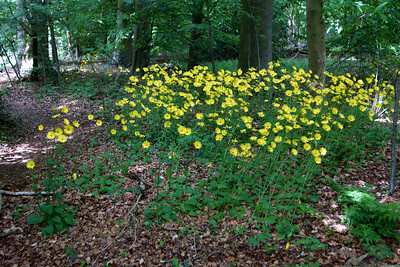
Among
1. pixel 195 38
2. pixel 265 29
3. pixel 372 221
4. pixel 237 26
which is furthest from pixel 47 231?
pixel 237 26

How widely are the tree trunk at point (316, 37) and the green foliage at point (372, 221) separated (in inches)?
117

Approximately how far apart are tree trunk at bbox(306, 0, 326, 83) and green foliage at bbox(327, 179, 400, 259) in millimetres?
2973

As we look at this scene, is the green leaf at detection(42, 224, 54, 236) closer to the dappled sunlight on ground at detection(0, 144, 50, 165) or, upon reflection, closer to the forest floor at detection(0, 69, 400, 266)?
the forest floor at detection(0, 69, 400, 266)

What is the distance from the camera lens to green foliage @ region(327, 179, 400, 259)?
234 cm

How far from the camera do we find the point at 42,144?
16.3 ft

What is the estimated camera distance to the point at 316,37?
4.98m

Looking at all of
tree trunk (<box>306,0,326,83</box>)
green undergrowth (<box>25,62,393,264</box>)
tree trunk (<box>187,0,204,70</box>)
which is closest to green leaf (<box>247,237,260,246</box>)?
green undergrowth (<box>25,62,393,264</box>)

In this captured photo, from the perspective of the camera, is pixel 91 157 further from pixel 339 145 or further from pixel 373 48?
pixel 373 48

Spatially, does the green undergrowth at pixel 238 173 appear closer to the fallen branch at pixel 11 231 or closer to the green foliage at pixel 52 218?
the green foliage at pixel 52 218

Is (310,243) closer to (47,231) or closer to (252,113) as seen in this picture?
(47,231)

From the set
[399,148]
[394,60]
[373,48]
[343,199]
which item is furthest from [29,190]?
[373,48]

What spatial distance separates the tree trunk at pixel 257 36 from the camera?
5.86 meters

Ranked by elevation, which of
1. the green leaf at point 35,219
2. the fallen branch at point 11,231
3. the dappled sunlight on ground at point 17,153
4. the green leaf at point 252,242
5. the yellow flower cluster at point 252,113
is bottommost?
the green leaf at point 252,242

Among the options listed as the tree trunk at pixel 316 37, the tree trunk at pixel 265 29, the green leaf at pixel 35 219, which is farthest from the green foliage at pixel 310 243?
the tree trunk at pixel 265 29
